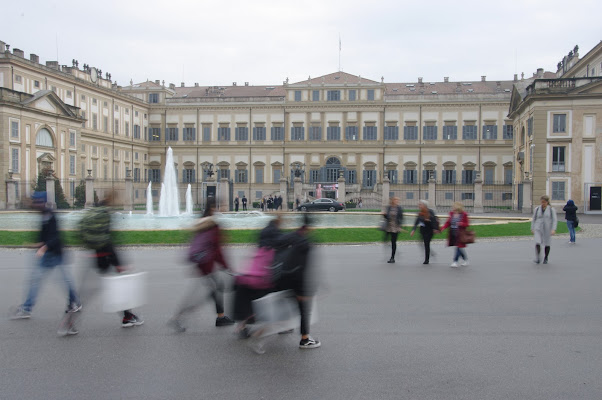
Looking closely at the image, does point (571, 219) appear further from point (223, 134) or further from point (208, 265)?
point (223, 134)

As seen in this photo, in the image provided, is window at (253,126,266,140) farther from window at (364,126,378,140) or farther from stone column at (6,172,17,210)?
stone column at (6,172,17,210)

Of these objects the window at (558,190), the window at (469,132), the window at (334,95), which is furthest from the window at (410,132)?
the window at (558,190)

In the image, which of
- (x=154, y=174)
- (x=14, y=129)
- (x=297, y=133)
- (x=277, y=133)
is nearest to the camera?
(x=14, y=129)

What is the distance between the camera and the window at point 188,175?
210 feet

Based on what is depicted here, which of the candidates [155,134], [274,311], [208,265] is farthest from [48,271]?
[155,134]

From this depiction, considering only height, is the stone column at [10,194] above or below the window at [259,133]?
below

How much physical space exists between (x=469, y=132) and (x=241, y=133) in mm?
27487

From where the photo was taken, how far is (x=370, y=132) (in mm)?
60844

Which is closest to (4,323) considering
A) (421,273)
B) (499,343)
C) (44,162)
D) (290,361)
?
(290,361)

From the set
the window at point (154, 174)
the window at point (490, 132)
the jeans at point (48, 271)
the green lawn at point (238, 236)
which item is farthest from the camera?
the window at point (154, 174)

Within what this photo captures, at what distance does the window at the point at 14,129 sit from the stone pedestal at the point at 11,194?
14.2ft

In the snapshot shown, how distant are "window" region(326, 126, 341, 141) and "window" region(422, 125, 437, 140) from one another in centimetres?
1009

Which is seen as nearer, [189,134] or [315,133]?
[315,133]

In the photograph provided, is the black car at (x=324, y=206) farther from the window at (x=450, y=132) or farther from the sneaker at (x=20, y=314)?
the sneaker at (x=20, y=314)
